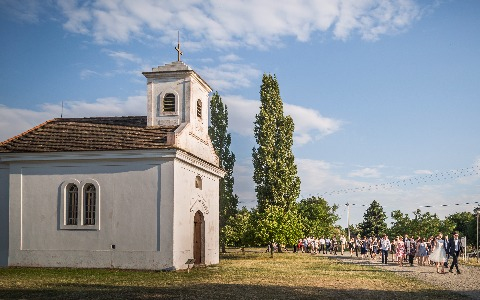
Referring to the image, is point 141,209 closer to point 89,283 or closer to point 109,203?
point 109,203

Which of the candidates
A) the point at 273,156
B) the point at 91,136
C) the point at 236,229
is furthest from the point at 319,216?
the point at 91,136

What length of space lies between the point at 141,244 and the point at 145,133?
501cm

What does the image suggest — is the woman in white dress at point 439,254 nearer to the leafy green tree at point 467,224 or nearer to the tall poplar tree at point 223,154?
the tall poplar tree at point 223,154

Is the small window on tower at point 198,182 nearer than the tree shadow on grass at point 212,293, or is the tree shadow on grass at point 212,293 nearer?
the tree shadow on grass at point 212,293

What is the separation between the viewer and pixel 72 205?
952 inches

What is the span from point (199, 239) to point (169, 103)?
689 cm

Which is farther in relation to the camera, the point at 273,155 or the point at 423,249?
the point at 273,155

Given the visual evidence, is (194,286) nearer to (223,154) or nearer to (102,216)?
(102,216)

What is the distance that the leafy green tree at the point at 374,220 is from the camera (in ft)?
300

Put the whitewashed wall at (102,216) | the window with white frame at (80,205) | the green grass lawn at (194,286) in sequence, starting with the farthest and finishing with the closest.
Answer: the window with white frame at (80,205)
the whitewashed wall at (102,216)
the green grass lawn at (194,286)

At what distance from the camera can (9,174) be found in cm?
2480

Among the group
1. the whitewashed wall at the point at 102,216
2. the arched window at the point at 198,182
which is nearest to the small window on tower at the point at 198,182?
the arched window at the point at 198,182

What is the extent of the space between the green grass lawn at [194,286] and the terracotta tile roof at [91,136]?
211 inches

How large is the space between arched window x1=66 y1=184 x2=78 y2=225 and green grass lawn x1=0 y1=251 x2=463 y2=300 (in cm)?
237
